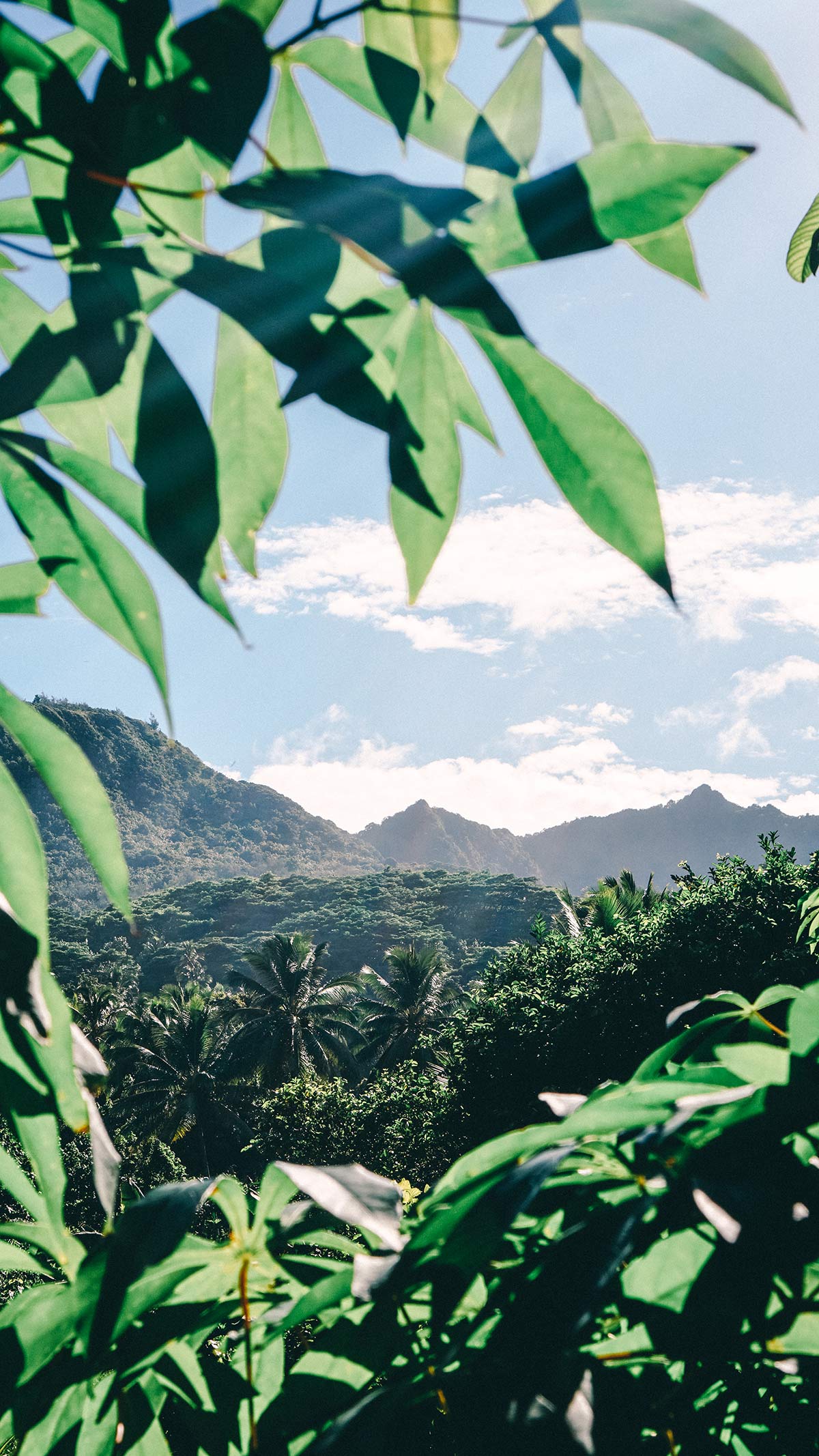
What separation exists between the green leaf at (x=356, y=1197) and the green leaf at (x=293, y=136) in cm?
52

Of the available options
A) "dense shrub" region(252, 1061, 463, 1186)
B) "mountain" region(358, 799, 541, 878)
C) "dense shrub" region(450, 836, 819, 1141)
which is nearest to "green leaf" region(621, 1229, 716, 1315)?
"dense shrub" region(450, 836, 819, 1141)

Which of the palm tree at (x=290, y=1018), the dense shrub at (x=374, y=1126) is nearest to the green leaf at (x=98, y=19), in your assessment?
the dense shrub at (x=374, y=1126)

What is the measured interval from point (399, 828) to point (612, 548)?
100512 millimetres

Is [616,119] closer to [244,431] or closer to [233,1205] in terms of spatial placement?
[244,431]

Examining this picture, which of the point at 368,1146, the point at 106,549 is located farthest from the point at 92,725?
the point at 106,549

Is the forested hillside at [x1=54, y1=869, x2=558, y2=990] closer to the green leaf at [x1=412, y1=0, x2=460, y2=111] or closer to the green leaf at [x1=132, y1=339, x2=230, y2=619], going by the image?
the green leaf at [x1=132, y1=339, x2=230, y2=619]

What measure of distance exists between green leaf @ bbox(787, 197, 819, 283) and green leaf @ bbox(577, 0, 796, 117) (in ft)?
4.22

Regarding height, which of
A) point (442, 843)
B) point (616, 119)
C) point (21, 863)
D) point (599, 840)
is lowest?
point (599, 840)

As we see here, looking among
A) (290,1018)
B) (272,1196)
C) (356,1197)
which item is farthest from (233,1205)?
(290,1018)

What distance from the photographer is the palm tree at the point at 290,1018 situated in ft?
58.6

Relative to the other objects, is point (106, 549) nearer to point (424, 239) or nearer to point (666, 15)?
point (424, 239)

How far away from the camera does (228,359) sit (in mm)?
413

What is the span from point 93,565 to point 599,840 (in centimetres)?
10044

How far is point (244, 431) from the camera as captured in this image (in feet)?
1.39
